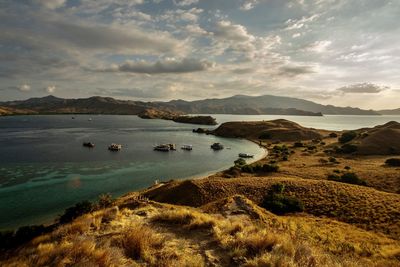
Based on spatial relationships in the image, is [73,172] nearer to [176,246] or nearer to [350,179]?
[176,246]

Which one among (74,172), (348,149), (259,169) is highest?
(348,149)

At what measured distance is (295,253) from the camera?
1070 centimetres

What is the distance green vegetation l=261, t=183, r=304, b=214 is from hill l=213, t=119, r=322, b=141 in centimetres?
9083

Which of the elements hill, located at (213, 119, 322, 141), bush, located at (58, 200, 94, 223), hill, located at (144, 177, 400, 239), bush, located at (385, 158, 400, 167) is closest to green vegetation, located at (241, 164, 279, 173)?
hill, located at (144, 177, 400, 239)

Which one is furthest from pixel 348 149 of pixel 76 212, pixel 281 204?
pixel 76 212

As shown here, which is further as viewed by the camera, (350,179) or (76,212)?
(350,179)

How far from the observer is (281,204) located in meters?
29.1

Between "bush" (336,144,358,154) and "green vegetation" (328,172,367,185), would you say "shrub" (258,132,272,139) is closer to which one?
"bush" (336,144,358,154)

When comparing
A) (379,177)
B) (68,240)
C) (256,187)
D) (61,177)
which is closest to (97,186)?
(61,177)

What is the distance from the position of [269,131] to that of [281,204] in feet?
340

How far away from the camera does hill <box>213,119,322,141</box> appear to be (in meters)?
120

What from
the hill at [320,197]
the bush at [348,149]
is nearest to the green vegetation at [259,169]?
the hill at [320,197]

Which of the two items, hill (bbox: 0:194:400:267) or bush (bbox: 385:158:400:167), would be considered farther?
bush (bbox: 385:158:400:167)

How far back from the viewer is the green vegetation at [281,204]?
94.2 feet
